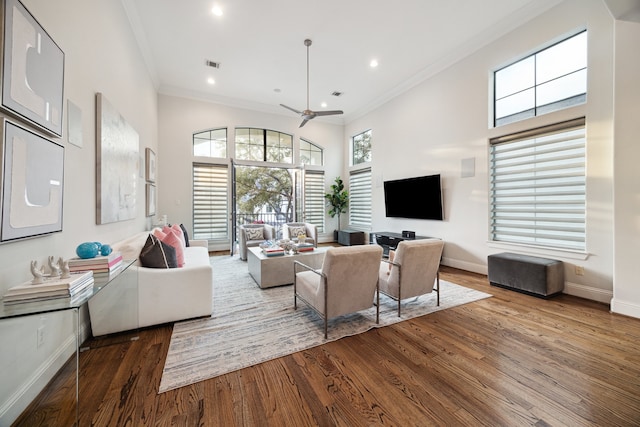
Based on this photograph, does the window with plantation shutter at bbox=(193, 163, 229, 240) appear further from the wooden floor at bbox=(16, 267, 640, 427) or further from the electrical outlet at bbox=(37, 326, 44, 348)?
the electrical outlet at bbox=(37, 326, 44, 348)

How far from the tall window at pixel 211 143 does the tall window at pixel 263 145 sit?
37 centimetres

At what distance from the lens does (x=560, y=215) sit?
346cm

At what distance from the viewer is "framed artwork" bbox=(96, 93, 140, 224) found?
2.58 metres

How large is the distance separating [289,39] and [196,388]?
15.8ft

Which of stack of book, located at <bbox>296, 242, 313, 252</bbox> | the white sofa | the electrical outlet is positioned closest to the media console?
stack of book, located at <bbox>296, 242, 313, 252</bbox>

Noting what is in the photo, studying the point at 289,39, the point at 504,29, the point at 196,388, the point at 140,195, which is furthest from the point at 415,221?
the point at 140,195

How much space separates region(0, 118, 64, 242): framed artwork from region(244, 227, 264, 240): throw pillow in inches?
149

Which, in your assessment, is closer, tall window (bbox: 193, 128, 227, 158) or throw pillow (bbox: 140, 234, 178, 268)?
throw pillow (bbox: 140, 234, 178, 268)

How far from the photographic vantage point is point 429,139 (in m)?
5.24

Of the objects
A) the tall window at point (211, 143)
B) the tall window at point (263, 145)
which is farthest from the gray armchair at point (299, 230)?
the tall window at point (211, 143)

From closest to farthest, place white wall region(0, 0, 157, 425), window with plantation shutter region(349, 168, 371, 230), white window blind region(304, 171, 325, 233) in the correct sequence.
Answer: white wall region(0, 0, 157, 425)
window with plantation shutter region(349, 168, 371, 230)
white window blind region(304, 171, 325, 233)

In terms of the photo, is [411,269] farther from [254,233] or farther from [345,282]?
[254,233]

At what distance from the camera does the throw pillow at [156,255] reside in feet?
8.40

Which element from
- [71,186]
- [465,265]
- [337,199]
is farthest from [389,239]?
[71,186]
